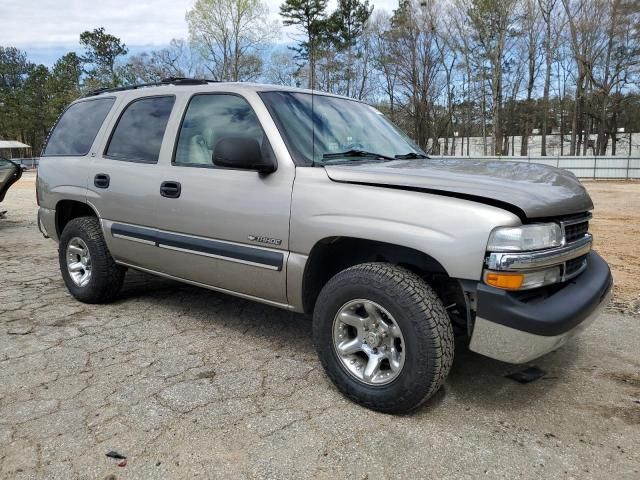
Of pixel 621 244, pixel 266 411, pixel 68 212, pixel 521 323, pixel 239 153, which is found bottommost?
pixel 266 411

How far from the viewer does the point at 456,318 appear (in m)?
2.98

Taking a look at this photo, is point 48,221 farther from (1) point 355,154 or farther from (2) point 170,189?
(1) point 355,154

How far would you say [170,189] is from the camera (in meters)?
3.66

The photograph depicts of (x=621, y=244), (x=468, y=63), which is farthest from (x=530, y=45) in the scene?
(x=621, y=244)

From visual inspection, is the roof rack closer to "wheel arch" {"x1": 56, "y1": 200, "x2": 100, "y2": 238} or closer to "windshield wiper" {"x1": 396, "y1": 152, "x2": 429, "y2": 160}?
"wheel arch" {"x1": 56, "y1": 200, "x2": 100, "y2": 238}

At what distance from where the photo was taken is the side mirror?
297 centimetres

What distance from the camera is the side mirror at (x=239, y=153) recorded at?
2973mm

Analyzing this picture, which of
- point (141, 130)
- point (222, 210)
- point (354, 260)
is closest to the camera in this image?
point (354, 260)

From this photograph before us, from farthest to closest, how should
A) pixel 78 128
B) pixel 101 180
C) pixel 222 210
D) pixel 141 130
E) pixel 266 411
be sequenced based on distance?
1. pixel 78 128
2. pixel 101 180
3. pixel 141 130
4. pixel 222 210
5. pixel 266 411

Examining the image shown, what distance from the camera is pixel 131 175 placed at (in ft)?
13.0

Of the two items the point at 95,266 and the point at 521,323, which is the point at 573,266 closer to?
the point at 521,323

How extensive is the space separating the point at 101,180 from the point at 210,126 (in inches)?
50.5

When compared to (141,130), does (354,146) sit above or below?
below

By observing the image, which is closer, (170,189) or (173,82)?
(170,189)
